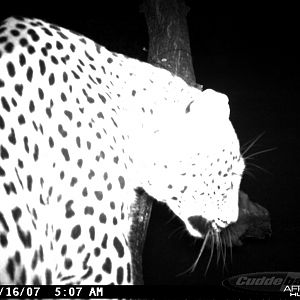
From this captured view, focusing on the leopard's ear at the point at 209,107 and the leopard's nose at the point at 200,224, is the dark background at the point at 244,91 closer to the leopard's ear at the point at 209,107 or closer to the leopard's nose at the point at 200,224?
the leopard's nose at the point at 200,224

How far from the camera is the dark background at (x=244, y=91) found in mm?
1520

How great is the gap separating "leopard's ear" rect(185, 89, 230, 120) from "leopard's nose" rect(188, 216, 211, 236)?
1.15 ft

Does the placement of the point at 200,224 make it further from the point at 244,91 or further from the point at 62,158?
the point at 62,158

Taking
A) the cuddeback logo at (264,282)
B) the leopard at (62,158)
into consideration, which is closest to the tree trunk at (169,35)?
the leopard at (62,158)

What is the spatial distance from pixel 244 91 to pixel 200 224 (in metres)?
0.56

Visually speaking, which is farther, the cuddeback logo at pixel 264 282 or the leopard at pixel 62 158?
the cuddeback logo at pixel 264 282

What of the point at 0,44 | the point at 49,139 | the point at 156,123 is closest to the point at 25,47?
the point at 0,44

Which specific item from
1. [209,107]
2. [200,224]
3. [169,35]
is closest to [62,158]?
[209,107]

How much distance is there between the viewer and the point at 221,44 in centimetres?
166

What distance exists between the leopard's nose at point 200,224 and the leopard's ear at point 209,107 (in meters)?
0.35

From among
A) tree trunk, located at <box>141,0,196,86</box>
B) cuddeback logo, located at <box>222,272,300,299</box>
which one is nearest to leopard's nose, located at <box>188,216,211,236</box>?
cuddeback logo, located at <box>222,272,300,299</box>

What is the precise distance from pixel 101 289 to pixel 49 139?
1.19 feet

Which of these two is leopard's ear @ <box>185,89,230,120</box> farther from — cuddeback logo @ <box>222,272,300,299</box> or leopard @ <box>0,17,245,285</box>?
cuddeback logo @ <box>222,272,300,299</box>

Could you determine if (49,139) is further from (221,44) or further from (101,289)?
(221,44)
